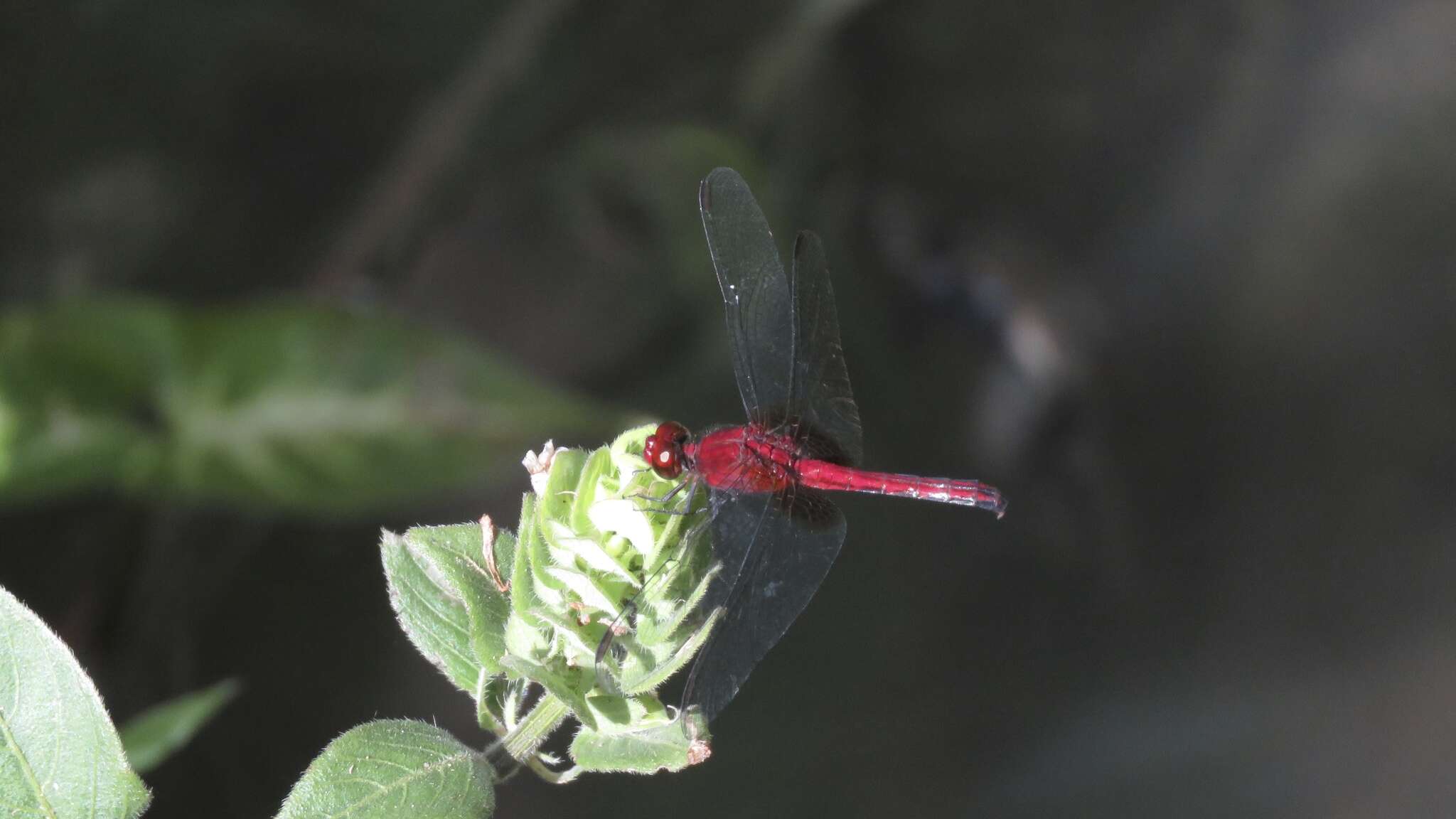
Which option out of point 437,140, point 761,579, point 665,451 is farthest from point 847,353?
point 665,451

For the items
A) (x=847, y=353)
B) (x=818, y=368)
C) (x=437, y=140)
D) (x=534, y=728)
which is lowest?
(x=534, y=728)

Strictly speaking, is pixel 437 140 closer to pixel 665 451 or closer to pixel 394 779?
pixel 665 451

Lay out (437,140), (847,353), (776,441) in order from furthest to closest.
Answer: (847,353), (437,140), (776,441)

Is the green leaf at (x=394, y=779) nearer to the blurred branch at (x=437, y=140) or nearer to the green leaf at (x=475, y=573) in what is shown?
the green leaf at (x=475, y=573)

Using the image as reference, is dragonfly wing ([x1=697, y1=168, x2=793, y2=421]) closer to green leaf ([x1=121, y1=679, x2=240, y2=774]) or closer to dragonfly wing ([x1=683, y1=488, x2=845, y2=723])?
dragonfly wing ([x1=683, y1=488, x2=845, y2=723])

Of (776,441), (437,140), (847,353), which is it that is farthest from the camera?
(847,353)

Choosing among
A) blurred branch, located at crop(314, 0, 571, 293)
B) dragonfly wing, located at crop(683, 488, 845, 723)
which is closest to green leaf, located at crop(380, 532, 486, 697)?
dragonfly wing, located at crop(683, 488, 845, 723)

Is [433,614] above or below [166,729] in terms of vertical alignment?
above
